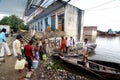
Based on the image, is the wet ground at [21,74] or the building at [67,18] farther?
the building at [67,18]

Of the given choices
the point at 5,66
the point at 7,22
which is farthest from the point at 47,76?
the point at 7,22

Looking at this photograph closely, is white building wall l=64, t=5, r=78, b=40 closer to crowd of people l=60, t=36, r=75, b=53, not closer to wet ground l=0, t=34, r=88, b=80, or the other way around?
crowd of people l=60, t=36, r=75, b=53

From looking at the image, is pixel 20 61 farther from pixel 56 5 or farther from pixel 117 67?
pixel 56 5

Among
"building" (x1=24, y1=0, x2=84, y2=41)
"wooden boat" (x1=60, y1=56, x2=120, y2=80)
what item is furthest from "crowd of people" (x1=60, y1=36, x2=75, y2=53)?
"building" (x1=24, y1=0, x2=84, y2=41)

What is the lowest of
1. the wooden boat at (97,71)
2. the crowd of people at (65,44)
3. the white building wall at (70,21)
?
the wooden boat at (97,71)

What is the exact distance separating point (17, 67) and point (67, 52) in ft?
25.1

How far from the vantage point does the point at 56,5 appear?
19.4 m

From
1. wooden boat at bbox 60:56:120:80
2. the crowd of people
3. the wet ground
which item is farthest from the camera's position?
the crowd of people

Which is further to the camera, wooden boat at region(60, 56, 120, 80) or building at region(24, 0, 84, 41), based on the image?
building at region(24, 0, 84, 41)

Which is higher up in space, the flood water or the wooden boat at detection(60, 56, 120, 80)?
the wooden boat at detection(60, 56, 120, 80)

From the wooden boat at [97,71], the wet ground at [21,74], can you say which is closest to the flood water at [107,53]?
the wooden boat at [97,71]

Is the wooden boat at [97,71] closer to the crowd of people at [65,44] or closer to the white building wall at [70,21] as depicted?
the crowd of people at [65,44]

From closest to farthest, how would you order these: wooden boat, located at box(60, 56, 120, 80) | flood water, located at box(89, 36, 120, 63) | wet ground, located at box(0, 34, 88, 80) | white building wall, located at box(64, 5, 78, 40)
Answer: wet ground, located at box(0, 34, 88, 80) < wooden boat, located at box(60, 56, 120, 80) < flood water, located at box(89, 36, 120, 63) < white building wall, located at box(64, 5, 78, 40)

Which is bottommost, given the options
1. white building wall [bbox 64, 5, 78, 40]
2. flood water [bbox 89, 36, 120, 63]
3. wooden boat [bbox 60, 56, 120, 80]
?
flood water [bbox 89, 36, 120, 63]
